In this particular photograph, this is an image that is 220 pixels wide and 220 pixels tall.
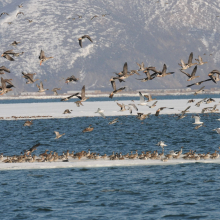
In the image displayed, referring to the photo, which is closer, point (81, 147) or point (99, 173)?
point (99, 173)

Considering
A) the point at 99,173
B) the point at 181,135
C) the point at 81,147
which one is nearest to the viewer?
the point at 99,173

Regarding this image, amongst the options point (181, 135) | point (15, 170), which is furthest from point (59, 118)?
point (15, 170)

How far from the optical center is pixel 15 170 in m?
31.7

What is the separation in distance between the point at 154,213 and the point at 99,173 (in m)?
9.09

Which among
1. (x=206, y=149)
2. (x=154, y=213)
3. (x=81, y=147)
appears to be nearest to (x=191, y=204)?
(x=154, y=213)

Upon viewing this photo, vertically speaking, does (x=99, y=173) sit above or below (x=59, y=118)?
below

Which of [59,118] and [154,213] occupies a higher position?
[59,118]

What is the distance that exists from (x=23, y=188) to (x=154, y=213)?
308 inches

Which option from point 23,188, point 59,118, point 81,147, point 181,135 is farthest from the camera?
point 59,118

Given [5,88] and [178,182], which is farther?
[5,88]

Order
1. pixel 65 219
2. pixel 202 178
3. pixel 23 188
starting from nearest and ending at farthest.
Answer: pixel 65 219 < pixel 23 188 < pixel 202 178

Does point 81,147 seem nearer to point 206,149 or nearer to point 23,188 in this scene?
point 206,149

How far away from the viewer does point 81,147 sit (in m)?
45.0

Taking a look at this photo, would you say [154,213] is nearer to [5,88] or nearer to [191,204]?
[191,204]
